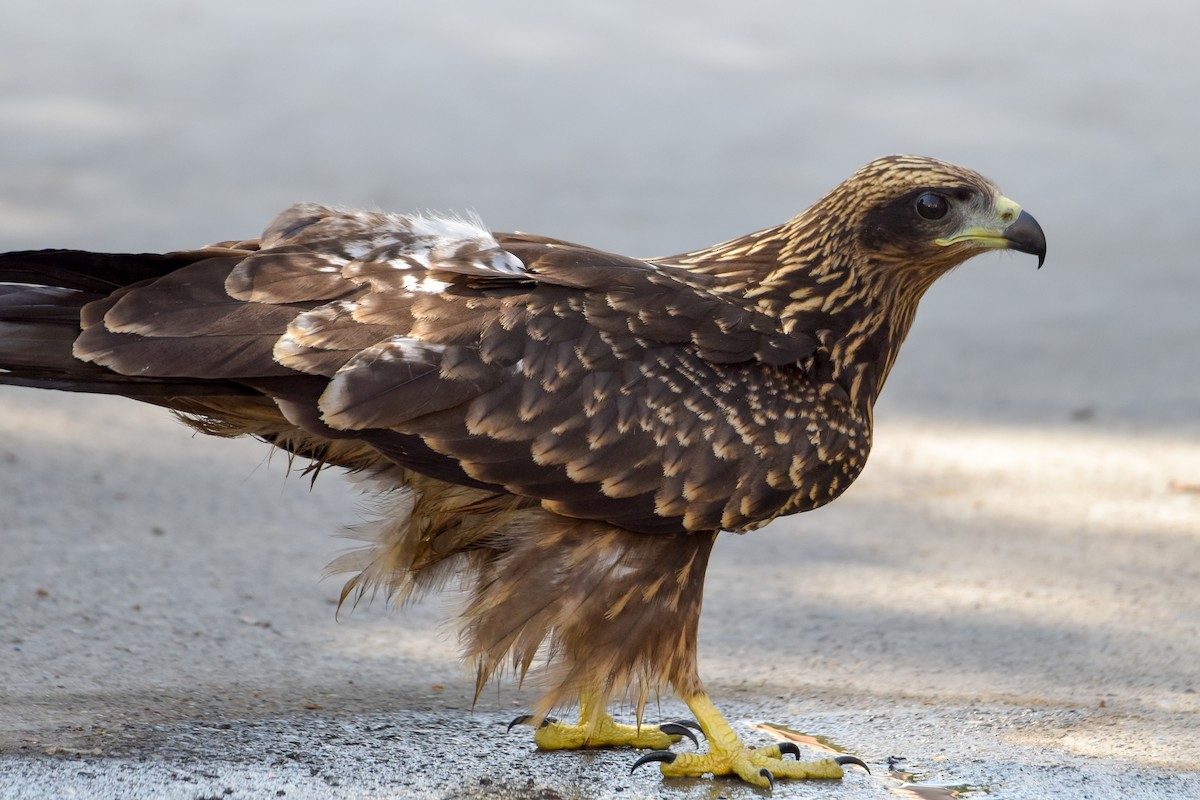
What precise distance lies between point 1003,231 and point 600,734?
160 cm

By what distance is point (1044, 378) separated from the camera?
7.86 meters

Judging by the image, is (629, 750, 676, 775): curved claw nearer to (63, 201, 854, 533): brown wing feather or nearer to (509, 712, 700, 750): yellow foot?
(509, 712, 700, 750): yellow foot

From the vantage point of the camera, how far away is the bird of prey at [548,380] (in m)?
3.60

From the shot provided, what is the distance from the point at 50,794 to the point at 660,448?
150 cm

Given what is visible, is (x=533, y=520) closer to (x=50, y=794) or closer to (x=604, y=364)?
(x=604, y=364)

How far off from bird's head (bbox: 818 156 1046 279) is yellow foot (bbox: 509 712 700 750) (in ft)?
4.26

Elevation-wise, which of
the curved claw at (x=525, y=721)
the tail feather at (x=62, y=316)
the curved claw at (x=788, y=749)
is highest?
the tail feather at (x=62, y=316)

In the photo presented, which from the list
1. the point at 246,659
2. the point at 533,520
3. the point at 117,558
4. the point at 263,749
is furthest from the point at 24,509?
the point at 533,520

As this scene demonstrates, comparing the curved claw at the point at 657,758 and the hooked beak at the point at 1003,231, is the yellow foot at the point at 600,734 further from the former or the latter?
the hooked beak at the point at 1003,231

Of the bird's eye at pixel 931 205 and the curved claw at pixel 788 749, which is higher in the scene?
the bird's eye at pixel 931 205

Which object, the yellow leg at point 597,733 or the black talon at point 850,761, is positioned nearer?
the black talon at point 850,761

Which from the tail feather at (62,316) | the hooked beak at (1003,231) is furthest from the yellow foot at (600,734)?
the hooked beak at (1003,231)

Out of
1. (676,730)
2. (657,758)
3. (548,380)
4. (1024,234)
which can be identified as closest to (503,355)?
(548,380)

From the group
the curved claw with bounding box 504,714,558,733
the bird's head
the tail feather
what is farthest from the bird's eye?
the tail feather
